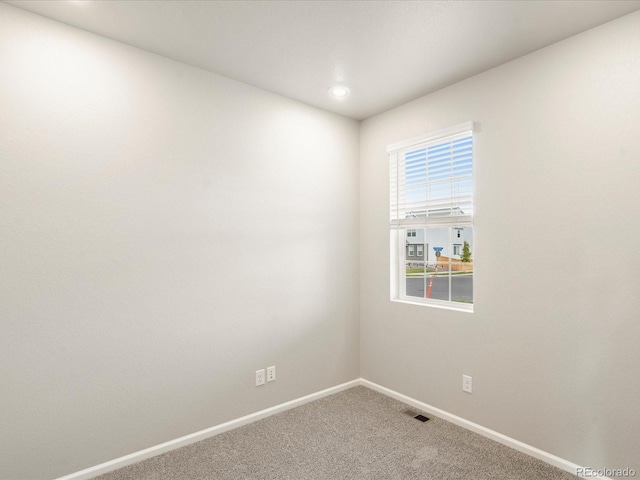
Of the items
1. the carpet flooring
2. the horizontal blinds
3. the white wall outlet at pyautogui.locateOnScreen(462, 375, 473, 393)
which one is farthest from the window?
the carpet flooring

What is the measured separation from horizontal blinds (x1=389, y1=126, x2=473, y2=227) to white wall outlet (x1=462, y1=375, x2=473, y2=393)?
1167 mm

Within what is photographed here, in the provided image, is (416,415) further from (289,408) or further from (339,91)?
(339,91)

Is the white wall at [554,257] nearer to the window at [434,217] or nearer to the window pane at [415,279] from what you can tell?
the window at [434,217]

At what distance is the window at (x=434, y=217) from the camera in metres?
2.76

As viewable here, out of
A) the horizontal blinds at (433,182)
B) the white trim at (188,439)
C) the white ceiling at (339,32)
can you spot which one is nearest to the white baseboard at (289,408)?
the white trim at (188,439)

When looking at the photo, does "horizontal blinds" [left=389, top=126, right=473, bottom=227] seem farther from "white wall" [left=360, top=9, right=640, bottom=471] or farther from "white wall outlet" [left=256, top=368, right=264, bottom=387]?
"white wall outlet" [left=256, top=368, right=264, bottom=387]

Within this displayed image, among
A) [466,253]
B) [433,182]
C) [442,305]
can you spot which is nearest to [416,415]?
[442,305]

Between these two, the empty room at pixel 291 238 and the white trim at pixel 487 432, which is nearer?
the empty room at pixel 291 238

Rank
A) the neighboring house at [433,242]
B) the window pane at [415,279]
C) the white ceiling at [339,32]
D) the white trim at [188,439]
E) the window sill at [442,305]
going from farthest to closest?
the window pane at [415,279] < the neighboring house at [433,242] < the window sill at [442,305] < the white trim at [188,439] < the white ceiling at [339,32]

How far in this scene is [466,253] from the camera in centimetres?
280

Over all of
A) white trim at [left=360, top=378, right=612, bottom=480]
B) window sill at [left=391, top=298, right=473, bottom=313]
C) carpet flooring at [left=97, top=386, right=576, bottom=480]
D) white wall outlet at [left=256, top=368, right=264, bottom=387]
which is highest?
window sill at [left=391, top=298, right=473, bottom=313]

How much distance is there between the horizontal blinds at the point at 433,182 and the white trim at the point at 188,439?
1.74m

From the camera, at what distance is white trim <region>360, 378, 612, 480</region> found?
7.05ft

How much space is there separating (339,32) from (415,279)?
6.76 feet
